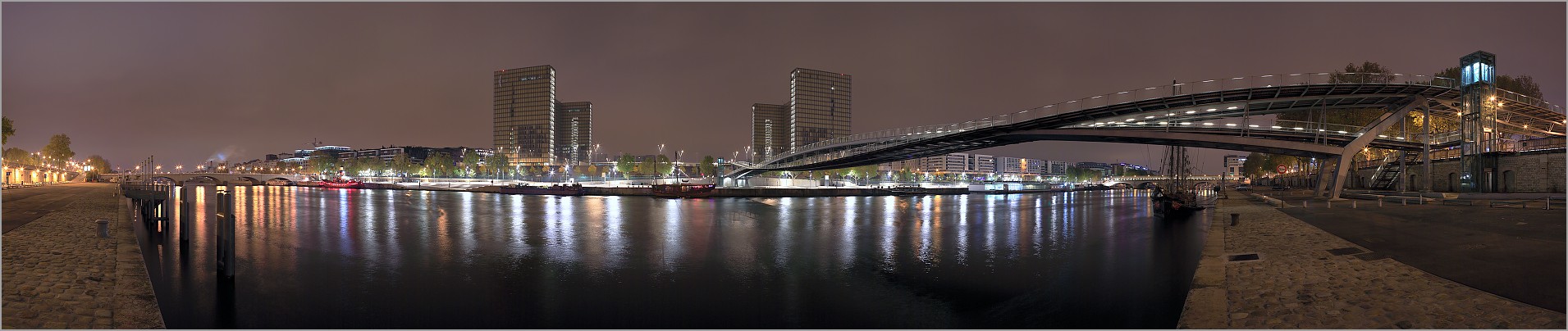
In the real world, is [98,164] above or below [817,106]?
below

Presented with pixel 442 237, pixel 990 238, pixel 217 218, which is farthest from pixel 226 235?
pixel 990 238

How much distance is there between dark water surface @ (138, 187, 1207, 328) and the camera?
8.02m

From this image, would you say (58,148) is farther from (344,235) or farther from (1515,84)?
(1515,84)

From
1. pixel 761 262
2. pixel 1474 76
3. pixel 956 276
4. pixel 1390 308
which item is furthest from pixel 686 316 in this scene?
pixel 1474 76

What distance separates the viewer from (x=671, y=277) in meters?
10.8

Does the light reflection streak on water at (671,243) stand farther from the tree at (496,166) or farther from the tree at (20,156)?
the tree at (20,156)

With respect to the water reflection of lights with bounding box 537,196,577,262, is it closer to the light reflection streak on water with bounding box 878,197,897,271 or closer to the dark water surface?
the dark water surface

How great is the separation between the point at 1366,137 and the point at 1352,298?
3288cm

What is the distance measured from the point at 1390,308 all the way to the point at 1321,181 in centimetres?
3644

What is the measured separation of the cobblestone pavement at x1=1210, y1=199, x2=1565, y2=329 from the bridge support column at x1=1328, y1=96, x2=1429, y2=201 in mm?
26623

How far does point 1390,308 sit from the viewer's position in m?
7.68

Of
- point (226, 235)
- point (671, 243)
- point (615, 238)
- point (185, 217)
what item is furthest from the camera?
point (615, 238)

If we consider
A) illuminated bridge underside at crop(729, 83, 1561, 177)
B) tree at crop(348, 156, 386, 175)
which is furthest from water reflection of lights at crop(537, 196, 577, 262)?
tree at crop(348, 156, 386, 175)

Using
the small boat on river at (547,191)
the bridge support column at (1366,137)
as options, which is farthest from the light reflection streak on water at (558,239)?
the bridge support column at (1366,137)
